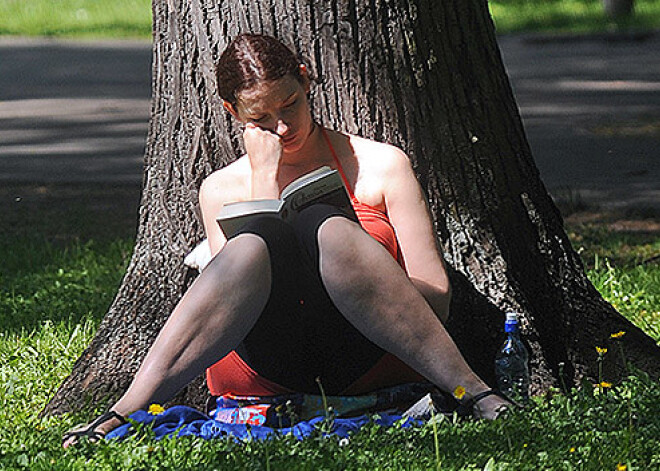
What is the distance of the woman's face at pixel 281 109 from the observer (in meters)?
3.67

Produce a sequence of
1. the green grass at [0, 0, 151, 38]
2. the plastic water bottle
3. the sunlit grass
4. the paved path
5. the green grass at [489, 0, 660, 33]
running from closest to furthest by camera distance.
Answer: the sunlit grass, the plastic water bottle, the paved path, the green grass at [489, 0, 660, 33], the green grass at [0, 0, 151, 38]

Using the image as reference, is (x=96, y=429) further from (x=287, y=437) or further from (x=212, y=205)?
(x=212, y=205)

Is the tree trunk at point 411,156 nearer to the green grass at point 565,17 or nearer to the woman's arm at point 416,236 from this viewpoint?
the woman's arm at point 416,236

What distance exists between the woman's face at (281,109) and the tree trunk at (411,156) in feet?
1.05

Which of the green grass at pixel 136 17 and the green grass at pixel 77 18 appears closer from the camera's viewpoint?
the green grass at pixel 136 17

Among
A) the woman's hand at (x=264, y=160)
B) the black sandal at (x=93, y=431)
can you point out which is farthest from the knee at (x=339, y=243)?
the black sandal at (x=93, y=431)

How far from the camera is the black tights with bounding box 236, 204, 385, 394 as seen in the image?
355 cm

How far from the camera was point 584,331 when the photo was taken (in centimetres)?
425

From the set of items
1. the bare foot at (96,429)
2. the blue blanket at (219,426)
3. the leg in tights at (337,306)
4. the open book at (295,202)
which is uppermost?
the open book at (295,202)

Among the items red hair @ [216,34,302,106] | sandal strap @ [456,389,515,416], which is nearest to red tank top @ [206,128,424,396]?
sandal strap @ [456,389,515,416]

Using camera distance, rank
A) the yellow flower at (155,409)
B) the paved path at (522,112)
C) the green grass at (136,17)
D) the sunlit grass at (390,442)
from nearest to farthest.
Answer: the sunlit grass at (390,442)
the yellow flower at (155,409)
the paved path at (522,112)
the green grass at (136,17)

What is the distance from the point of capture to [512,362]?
4.01 meters

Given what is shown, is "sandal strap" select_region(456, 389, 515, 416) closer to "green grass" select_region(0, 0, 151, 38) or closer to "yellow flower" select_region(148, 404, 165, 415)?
"yellow flower" select_region(148, 404, 165, 415)

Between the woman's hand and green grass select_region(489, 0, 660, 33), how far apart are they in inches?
652
